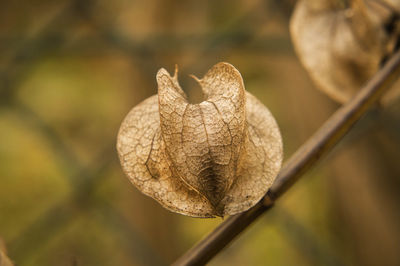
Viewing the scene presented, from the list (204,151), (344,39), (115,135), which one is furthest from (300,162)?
(115,135)

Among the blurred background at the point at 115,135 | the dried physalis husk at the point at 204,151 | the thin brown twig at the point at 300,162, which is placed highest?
the dried physalis husk at the point at 204,151

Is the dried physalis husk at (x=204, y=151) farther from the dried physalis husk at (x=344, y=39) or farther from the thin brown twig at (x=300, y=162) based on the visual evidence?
the dried physalis husk at (x=344, y=39)

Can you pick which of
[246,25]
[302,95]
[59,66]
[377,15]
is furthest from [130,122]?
[59,66]

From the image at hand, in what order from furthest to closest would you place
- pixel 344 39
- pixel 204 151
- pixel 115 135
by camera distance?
pixel 115 135, pixel 344 39, pixel 204 151

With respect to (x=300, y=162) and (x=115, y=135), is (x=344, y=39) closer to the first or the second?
(x=300, y=162)

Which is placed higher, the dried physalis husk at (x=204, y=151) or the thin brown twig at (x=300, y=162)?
the dried physalis husk at (x=204, y=151)

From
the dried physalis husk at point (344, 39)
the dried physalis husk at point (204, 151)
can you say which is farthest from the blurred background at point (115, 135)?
the dried physalis husk at point (344, 39)

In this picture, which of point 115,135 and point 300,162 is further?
point 115,135
